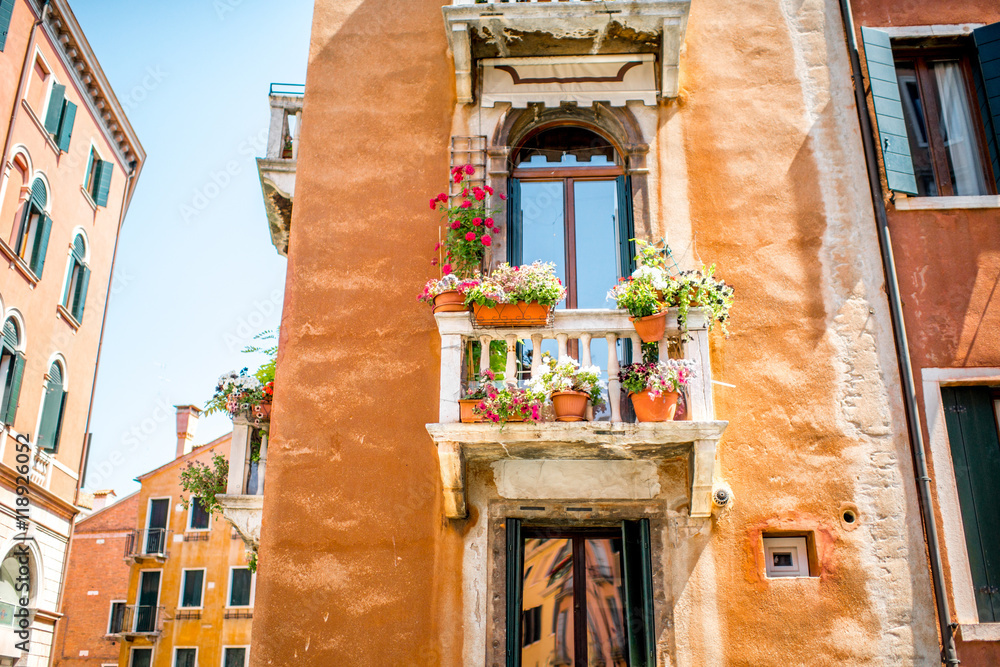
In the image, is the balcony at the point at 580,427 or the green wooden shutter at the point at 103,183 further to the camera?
the green wooden shutter at the point at 103,183

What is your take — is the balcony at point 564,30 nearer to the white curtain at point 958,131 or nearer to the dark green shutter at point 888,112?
the dark green shutter at point 888,112

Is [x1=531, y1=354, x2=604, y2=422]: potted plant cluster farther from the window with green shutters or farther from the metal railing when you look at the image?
the metal railing

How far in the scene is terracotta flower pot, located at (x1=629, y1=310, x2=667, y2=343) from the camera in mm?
6742

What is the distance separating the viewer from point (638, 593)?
22.5ft

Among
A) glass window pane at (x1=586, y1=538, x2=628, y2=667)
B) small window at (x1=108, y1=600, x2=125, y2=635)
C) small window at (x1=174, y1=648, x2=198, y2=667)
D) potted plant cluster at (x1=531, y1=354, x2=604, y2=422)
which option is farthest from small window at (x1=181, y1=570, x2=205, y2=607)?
potted plant cluster at (x1=531, y1=354, x2=604, y2=422)

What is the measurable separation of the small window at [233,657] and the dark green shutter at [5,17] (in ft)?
69.7

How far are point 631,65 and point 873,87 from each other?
219 cm

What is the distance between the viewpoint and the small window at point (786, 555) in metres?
6.86

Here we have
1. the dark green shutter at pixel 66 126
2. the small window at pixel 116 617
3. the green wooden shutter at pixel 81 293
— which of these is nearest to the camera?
the dark green shutter at pixel 66 126

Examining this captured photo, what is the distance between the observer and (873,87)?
8070 mm

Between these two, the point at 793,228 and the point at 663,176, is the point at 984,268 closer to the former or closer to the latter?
the point at 793,228

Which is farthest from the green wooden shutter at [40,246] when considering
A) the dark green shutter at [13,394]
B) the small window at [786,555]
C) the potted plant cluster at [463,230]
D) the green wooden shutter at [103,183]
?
the small window at [786,555]

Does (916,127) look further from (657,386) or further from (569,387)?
(569,387)

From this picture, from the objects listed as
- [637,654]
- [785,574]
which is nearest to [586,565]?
[637,654]
